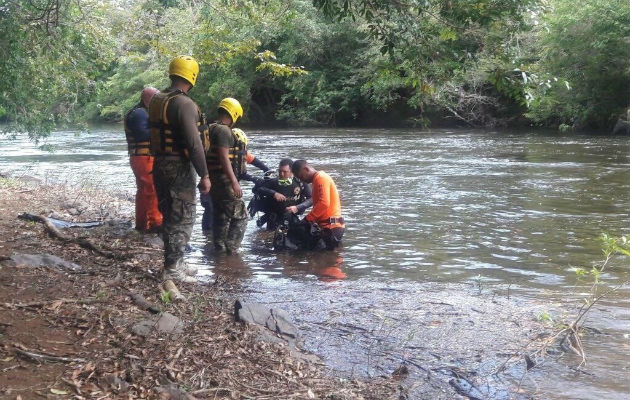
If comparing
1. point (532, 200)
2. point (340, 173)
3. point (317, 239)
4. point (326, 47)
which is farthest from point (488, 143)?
point (317, 239)

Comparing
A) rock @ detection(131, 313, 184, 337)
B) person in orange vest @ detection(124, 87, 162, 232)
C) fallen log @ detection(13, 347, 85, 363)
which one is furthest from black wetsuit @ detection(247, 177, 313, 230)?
fallen log @ detection(13, 347, 85, 363)

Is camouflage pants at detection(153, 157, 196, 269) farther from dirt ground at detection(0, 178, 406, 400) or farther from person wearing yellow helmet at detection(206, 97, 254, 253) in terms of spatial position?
person wearing yellow helmet at detection(206, 97, 254, 253)

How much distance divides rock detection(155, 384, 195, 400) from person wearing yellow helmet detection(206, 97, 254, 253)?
360 centimetres

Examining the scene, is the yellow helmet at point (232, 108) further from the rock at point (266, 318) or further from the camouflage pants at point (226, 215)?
the rock at point (266, 318)

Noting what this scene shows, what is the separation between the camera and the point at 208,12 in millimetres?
10422

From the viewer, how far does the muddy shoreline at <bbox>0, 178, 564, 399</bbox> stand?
382 centimetres

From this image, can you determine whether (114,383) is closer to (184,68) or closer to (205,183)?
(205,183)

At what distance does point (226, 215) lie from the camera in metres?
7.73

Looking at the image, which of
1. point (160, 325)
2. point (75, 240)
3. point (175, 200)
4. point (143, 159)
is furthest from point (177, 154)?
point (143, 159)

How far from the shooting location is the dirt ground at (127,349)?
372cm

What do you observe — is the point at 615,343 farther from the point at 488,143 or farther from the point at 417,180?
the point at 488,143

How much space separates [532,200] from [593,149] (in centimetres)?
1056

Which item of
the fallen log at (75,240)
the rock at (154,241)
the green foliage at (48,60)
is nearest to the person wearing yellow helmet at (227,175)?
the rock at (154,241)

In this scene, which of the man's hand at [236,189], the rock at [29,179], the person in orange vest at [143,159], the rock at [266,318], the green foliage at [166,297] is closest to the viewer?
the rock at [266,318]
